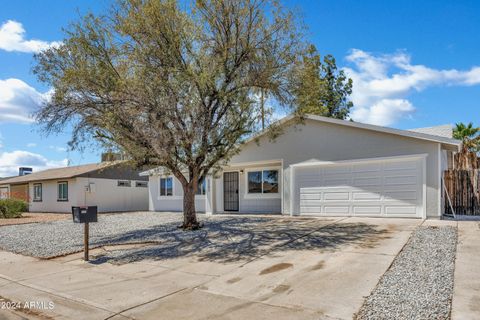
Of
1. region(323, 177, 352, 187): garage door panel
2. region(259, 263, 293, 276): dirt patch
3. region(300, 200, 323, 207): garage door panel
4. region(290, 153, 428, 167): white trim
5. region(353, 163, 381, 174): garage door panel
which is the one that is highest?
region(290, 153, 428, 167): white trim

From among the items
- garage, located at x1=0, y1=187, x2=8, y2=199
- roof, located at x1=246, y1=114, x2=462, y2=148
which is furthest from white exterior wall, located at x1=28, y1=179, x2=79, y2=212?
roof, located at x1=246, y1=114, x2=462, y2=148

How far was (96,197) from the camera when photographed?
82.9 ft

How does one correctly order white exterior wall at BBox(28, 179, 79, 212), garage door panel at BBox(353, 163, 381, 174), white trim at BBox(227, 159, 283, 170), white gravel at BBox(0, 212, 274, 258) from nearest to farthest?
white gravel at BBox(0, 212, 274, 258)
garage door panel at BBox(353, 163, 381, 174)
white trim at BBox(227, 159, 283, 170)
white exterior wall at BBox(28, 179, 79, 212)

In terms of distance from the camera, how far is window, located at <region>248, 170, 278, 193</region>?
17234mm

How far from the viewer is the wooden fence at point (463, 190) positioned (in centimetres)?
1357

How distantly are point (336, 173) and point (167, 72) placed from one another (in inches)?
320

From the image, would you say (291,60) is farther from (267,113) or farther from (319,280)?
(319,280)

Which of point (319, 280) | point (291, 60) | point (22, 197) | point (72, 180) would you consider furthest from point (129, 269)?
→ point (22, 197)

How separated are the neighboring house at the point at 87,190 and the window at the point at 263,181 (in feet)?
33.3

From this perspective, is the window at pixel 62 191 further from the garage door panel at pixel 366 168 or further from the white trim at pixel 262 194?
the garage door panel at pixel 366 168

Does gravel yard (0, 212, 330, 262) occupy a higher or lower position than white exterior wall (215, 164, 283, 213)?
lower

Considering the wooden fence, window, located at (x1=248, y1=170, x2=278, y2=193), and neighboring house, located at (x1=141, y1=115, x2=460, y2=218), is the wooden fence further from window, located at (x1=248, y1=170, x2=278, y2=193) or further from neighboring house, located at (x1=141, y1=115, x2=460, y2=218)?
window, located at (x1=248, y1=170, x2=278, y2=193)

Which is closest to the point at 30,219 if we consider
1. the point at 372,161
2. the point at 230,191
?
the point at 230,191

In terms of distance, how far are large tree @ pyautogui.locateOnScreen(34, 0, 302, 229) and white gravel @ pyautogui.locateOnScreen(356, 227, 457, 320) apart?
20.4ft
